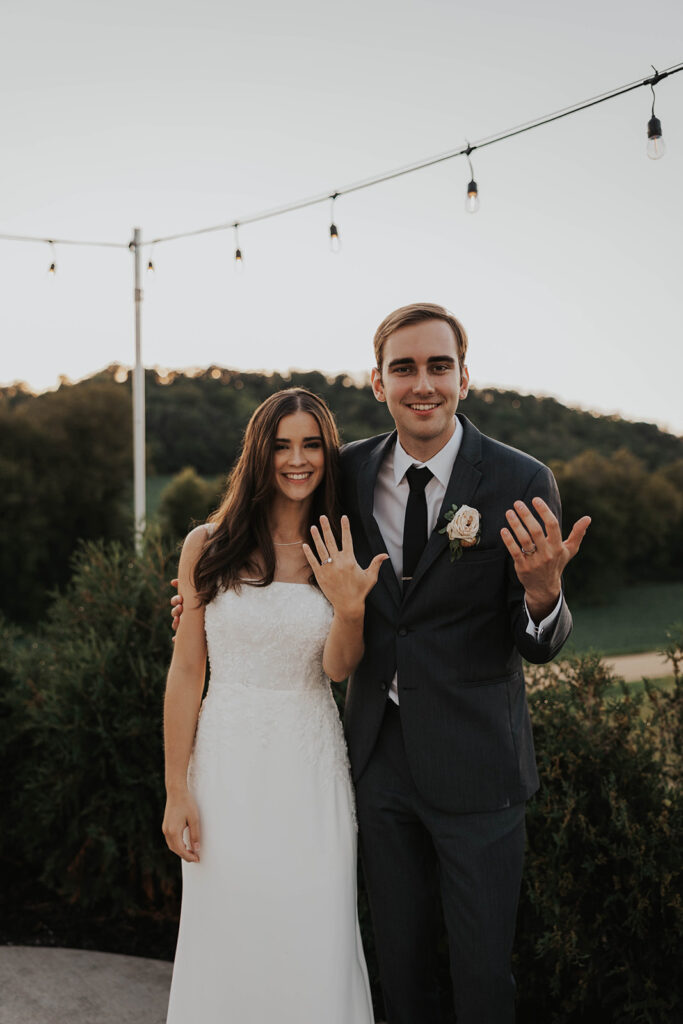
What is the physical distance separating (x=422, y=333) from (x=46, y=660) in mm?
2866

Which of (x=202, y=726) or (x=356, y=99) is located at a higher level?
(x=356, y=99)

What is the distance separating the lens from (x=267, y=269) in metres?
7.95

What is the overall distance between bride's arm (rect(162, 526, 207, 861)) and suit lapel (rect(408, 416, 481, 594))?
67 centimetres

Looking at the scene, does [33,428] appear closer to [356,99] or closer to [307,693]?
[356,99]

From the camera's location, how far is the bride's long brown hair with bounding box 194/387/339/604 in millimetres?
2314

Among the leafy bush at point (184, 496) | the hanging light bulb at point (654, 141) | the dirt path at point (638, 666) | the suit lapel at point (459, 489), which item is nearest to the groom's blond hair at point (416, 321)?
the suit lapel at point (459, 489)

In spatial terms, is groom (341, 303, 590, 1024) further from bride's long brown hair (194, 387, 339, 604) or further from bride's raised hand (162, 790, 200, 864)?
bride's raised hand (162, 790, 200, 864)

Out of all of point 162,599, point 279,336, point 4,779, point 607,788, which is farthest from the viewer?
point 279,336

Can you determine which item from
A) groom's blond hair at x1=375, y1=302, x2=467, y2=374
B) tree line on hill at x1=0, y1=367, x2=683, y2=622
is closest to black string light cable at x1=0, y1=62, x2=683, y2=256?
groom's blond hair at x1=375, y1=302, x2=467, y2=374

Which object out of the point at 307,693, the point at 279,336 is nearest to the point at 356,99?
the point at 307,693

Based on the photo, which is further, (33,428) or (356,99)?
(33,428)

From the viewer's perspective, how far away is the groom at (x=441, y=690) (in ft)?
6.92

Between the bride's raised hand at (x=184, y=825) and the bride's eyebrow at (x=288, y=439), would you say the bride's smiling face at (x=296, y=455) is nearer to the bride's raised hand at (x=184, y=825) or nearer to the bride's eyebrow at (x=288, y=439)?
the bride's eyebrow at (x=288, y=439)

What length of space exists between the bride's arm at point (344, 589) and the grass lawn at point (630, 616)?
16.6ft
